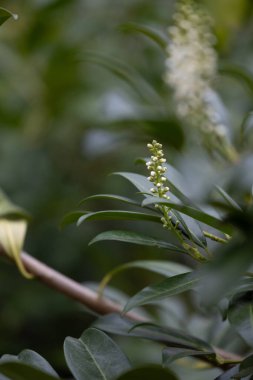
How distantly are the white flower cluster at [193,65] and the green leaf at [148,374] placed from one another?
0.61m

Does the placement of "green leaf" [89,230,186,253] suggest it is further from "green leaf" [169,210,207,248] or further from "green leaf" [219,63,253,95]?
"green leaf" [219,63,253,95]

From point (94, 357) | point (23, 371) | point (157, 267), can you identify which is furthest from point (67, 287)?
point (23, 371)

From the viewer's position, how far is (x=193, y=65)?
3.43ft

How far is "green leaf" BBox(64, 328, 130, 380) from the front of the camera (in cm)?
53

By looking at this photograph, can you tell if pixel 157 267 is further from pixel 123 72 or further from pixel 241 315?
pixel 123 72

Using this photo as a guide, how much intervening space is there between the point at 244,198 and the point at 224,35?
0.54m

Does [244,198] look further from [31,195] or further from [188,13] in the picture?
[31,195]

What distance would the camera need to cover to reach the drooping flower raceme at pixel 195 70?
1005mm

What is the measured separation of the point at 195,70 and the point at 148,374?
2.30 ft

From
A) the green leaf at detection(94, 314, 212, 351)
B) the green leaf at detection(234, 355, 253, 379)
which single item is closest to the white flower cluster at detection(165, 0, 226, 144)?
the green leaf at detection(94, 314, 212, 351)

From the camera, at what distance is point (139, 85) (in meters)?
1.11

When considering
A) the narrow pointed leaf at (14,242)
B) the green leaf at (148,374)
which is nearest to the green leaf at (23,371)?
the green leaf at (148,374)

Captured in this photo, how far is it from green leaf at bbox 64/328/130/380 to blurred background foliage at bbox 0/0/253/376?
0.86 m

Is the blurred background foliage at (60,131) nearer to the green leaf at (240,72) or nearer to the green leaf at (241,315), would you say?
the green leaf at (240,72)
